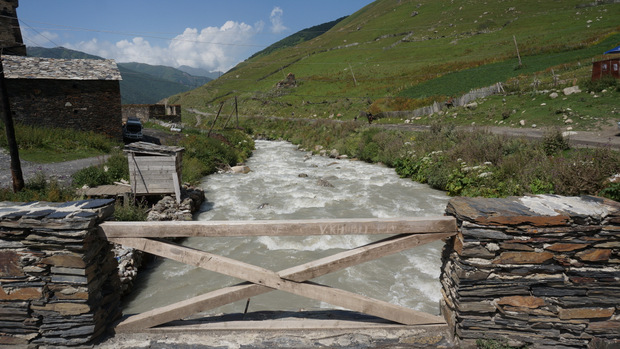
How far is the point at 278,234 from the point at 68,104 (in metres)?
24.0

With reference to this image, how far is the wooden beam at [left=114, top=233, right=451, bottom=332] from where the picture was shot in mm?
3297

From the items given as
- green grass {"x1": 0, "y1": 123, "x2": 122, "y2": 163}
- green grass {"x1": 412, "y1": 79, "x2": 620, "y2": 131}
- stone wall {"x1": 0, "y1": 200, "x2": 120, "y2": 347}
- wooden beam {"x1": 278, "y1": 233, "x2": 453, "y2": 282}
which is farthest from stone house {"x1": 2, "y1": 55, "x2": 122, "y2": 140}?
green grass {"x1": 412, "y1": 79, "x2": 620, "y2": 131}

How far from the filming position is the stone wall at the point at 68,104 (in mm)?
19969

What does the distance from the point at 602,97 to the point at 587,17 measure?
5568 cm

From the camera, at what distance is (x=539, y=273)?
123 inches

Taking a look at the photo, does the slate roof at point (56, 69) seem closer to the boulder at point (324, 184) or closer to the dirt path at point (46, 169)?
the dirt path at point (46, 169)

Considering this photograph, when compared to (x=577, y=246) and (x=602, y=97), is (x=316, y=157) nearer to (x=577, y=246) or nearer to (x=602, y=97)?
(x=602, y=97)

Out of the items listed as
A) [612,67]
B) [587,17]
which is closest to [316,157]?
[612,67]

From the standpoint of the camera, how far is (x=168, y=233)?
10.5 feet

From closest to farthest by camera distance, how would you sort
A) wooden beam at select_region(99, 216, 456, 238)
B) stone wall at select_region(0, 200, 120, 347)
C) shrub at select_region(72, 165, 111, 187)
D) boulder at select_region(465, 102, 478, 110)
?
stone wall at select_region(0, 200, 120, 347) < wooden beam at select_region(99, 216, 456, 238) < shrub at select_region(72, 165, 111, 187) < boulder at select_region(465, 102, 478, 110)

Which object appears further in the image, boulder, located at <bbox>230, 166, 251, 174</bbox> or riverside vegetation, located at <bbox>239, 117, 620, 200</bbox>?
boulder, located at <bbox>230, 166, 251, 174</bbox>

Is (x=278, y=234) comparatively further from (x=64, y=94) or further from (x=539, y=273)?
(x=64, y=94)

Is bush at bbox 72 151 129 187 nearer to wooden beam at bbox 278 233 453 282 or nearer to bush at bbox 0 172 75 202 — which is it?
bush at bbox 0 172 75 202

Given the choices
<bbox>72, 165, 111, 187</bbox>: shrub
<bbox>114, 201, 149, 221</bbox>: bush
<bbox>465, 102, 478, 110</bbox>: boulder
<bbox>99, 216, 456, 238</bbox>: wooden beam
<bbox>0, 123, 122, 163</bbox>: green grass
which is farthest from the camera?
<bbox>465, 102, 478, 110</bbox>: boulder
